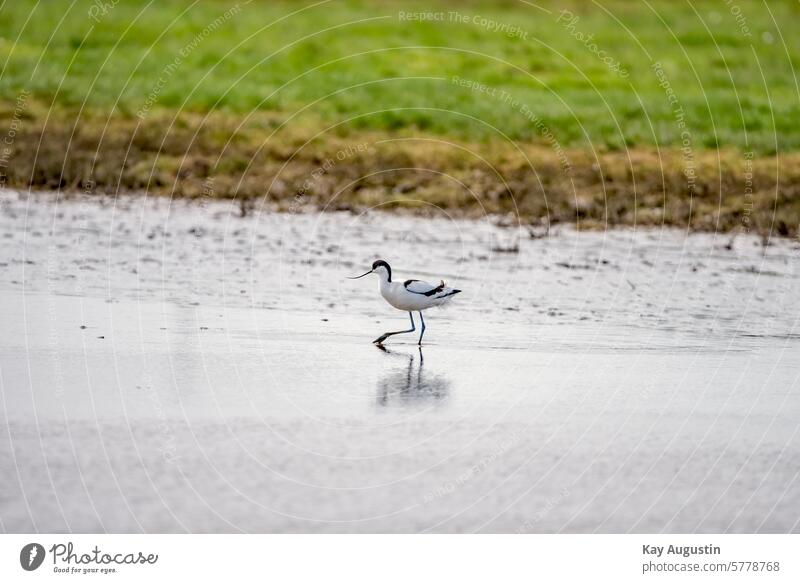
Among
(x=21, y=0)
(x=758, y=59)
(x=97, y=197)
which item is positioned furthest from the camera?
(x=21, y=0)

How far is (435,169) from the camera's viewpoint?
2530 cm

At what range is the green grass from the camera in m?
28.2

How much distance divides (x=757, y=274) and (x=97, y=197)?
11.0 meters

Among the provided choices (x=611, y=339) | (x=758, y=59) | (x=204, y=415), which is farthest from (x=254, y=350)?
(x=758, y=59)

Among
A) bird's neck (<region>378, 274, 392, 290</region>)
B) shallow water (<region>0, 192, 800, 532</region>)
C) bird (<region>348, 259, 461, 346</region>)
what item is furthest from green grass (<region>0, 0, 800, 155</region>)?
bird (<region>348, 259, 461, 346</region>)

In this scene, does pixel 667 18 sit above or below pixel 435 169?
above

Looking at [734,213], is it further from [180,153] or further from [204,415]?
[204,415]
